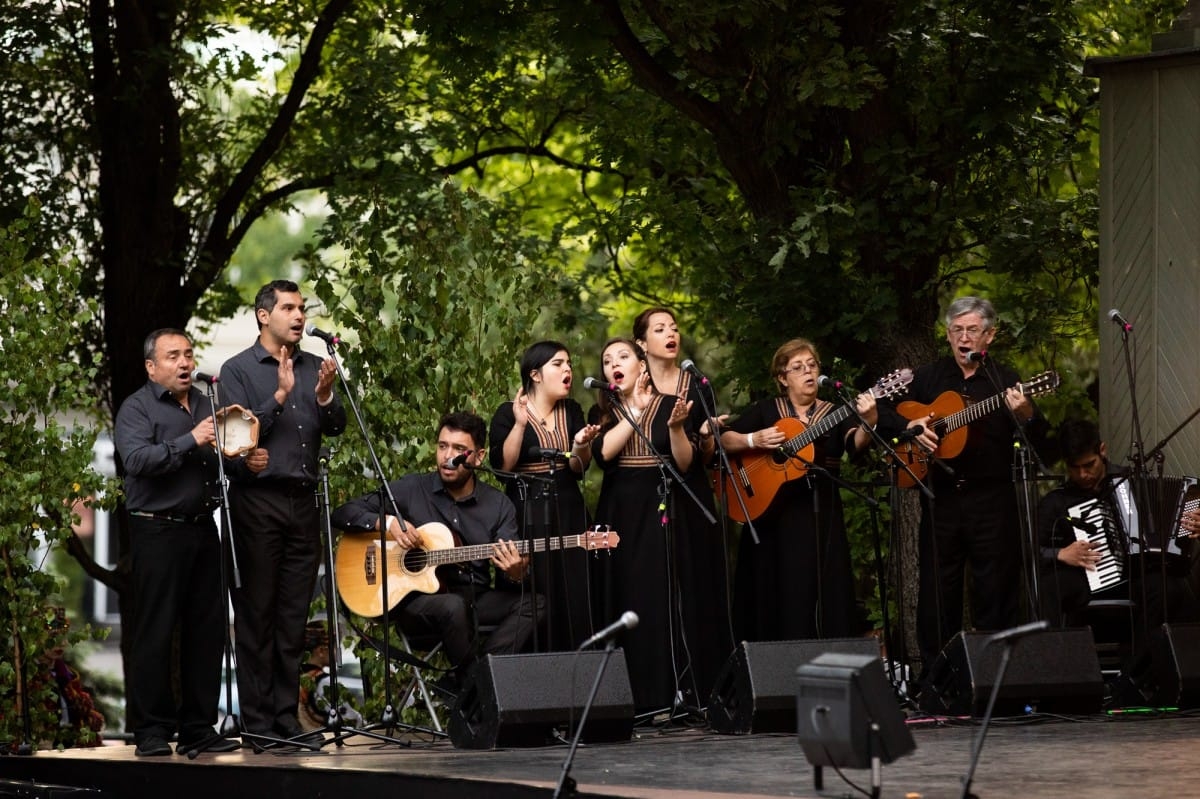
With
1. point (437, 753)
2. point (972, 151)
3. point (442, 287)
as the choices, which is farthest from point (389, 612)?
point (972, 151)

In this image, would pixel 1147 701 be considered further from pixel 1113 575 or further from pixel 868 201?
pixel 868 201

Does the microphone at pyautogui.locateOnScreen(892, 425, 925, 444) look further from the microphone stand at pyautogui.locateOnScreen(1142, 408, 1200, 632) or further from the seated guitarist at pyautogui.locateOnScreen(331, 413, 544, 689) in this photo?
the seated guitarist at pyautogui.locateOnScreen(331, 413, 544, 689)

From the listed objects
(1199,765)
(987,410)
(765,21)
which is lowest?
(1199,765)

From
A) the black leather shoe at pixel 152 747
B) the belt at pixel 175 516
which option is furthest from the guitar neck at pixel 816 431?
the black leather shoe at pixel 152 747

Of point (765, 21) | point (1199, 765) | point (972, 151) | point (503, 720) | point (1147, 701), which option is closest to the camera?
point (1199, 765)

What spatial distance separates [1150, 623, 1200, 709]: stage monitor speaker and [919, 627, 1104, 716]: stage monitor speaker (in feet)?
1.03

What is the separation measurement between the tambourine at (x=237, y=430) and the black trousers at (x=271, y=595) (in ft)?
1.38

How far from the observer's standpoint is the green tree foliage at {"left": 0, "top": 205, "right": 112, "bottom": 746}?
9133mm

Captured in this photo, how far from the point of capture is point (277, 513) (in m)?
7.58

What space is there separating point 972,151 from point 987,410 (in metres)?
2.68

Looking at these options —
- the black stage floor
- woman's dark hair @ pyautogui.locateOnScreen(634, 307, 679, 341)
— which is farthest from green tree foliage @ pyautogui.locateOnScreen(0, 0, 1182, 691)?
the black stage floor

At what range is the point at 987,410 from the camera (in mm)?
7934

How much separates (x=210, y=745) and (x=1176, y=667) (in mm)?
4321

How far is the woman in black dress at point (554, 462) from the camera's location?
26.4 ft
